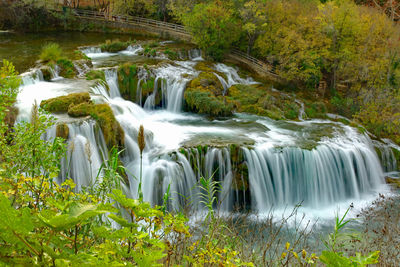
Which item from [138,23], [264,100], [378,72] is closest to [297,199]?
A: [264,100]

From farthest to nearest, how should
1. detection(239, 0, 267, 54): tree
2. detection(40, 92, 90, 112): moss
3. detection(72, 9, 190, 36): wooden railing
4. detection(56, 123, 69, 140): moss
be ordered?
1. detection(72, 9, 190, 36): wooden railing
2. detection(239, 0, 267, 54): tree
3. detection(40, 92, 90, 112): moss
4. detection(56, 123, 69, 140): moss

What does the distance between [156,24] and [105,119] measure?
21965 millimetres

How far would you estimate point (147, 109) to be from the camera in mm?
17109

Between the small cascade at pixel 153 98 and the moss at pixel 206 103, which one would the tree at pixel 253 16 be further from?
the small cascade at pixel 153 98

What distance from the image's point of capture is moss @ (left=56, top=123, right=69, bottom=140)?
31.6 ft

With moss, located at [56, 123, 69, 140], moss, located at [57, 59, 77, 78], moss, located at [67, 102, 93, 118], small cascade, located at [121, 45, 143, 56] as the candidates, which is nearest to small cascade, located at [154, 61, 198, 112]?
moss, located at [57, 59, 77, 78]

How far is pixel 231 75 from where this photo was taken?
68.0ft

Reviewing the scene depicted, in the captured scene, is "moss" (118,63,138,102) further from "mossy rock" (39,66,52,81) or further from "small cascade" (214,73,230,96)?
"small cascade" (214,73,230,96)

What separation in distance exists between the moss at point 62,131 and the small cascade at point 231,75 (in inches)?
466

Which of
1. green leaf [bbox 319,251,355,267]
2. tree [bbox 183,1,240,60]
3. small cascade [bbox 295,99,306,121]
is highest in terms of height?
tree [bbox 183,1,240,60]

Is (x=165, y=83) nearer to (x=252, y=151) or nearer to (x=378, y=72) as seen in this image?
(x=252, y=151)

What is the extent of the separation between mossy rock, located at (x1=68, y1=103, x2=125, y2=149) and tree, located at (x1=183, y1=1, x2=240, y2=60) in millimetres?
12470

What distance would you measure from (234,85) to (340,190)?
339 inches

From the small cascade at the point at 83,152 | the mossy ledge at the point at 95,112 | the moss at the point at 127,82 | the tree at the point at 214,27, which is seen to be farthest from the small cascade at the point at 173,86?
the small cascade at the point at 83,152
